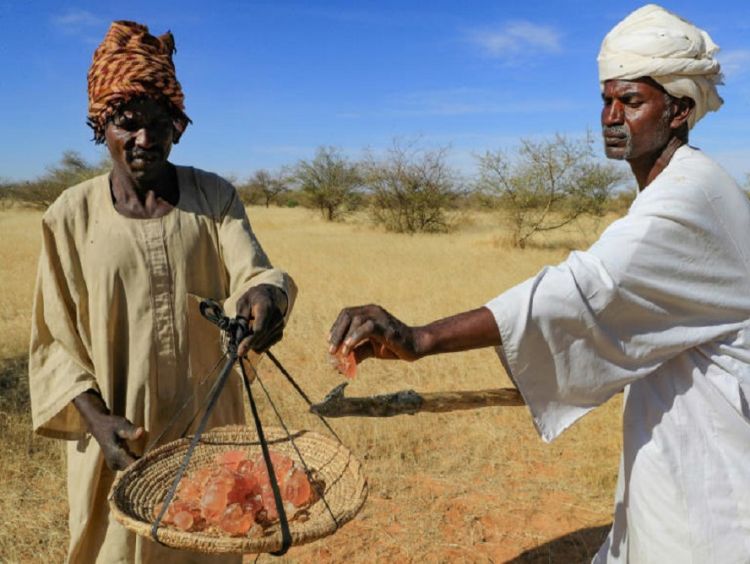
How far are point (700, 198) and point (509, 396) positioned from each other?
85cm

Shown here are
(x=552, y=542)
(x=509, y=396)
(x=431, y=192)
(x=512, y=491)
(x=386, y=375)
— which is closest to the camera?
(x=509, y=396)

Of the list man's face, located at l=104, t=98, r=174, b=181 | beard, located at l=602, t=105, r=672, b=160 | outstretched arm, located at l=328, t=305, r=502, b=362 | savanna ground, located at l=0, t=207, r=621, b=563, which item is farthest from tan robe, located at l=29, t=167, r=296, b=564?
savanna ground, located at l=0, t=207, r=621, b=563

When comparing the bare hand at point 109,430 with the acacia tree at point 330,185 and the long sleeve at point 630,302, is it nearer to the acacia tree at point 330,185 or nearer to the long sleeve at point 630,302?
the long sleeve at point 630,302

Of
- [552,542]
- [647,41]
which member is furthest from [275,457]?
[552,542]

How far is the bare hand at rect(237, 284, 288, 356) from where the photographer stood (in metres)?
1.93

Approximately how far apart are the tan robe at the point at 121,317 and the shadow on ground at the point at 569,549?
2.28 meters

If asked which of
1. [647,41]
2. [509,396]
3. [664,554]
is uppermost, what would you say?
[647,41]

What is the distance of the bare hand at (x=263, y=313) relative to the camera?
1932 millimetres

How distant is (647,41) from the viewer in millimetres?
1767

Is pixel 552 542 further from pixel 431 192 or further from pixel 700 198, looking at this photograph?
pixel 431 192

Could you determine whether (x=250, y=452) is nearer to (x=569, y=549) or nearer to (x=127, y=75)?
(x=127, y=75)

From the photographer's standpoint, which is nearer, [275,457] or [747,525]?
[747,525]

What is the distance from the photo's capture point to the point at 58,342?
7.80 feet

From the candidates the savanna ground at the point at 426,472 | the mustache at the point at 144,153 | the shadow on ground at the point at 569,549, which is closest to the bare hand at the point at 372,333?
the mustache at the point at 144,153
